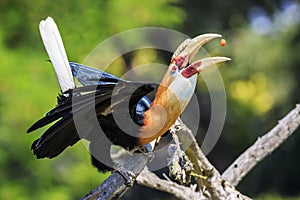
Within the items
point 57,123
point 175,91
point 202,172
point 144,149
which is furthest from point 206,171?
point 57,123

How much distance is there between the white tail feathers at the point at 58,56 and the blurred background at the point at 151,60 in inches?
47.0

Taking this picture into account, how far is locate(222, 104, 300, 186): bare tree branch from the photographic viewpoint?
1.91 meters

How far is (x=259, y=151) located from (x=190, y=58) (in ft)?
1.64

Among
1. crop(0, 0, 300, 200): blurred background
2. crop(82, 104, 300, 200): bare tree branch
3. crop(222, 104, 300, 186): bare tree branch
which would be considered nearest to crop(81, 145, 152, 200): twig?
crop(82, 104, 300, 200): bare tree branch

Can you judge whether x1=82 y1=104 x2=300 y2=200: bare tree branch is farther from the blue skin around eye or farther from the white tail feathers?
the white tail feathers

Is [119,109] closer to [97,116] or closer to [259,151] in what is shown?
[97,116]

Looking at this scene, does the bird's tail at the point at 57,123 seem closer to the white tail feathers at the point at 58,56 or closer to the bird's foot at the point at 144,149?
the white tail feathers at the point at 58,56

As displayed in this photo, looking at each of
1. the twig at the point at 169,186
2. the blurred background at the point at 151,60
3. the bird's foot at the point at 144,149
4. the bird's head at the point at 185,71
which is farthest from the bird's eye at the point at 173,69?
the blurred background at the point at 151,60

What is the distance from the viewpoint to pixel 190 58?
5.15 ft

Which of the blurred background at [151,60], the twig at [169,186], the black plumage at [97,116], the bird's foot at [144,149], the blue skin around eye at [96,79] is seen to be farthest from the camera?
the blurred background at [151,60]

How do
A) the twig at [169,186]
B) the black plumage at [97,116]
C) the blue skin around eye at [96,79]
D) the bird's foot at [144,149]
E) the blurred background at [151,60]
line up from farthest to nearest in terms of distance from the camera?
the blurred background at [151,60]
the twig at [169,186]
the bird's foot at [144,149]
the blue skin around eye at [96,79]
the black plumage at [97,116]

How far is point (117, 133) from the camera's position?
1577 millimetres

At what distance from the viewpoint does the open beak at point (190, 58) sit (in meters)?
1.52

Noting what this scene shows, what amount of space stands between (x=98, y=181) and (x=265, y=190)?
191cm
